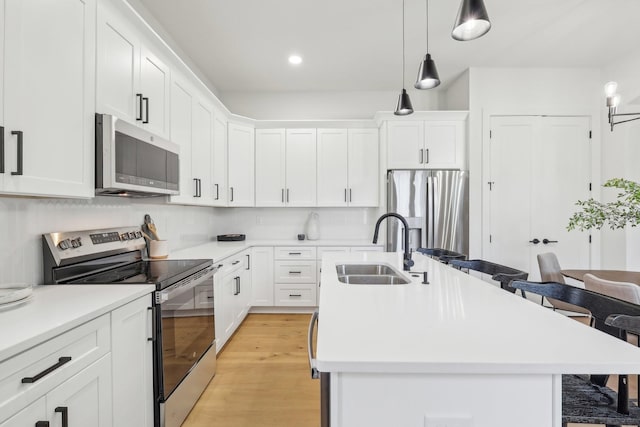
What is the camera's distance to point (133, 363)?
1.45 m

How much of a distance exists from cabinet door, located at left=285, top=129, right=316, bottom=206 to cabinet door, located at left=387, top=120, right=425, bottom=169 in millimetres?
1009

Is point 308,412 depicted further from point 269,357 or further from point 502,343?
point 502,343

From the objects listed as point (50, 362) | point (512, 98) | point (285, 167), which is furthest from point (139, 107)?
point (512, 98)

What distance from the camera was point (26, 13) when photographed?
3.97 feet

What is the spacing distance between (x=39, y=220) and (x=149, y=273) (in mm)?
588

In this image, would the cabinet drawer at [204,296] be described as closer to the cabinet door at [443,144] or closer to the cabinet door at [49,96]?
the cabinet door at [49,96]

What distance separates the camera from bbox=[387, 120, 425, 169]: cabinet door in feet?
12.8

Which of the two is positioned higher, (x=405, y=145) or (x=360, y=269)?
(x=405, y=145)

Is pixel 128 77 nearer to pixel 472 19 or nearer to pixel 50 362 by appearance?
pixel 50 362

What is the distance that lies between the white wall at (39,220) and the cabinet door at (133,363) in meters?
0.56

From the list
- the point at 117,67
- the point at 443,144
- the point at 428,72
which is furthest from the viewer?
the point at 443,144

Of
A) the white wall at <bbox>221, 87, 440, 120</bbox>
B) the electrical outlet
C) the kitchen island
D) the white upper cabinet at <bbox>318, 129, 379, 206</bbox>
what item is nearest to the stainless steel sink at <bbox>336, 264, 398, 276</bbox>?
the kitchen island

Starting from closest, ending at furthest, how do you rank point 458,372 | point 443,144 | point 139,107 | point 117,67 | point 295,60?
point 458,372 → point 117,67 → point 139,107 → point 295,60 → point 443,144

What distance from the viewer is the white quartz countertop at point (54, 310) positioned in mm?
909
